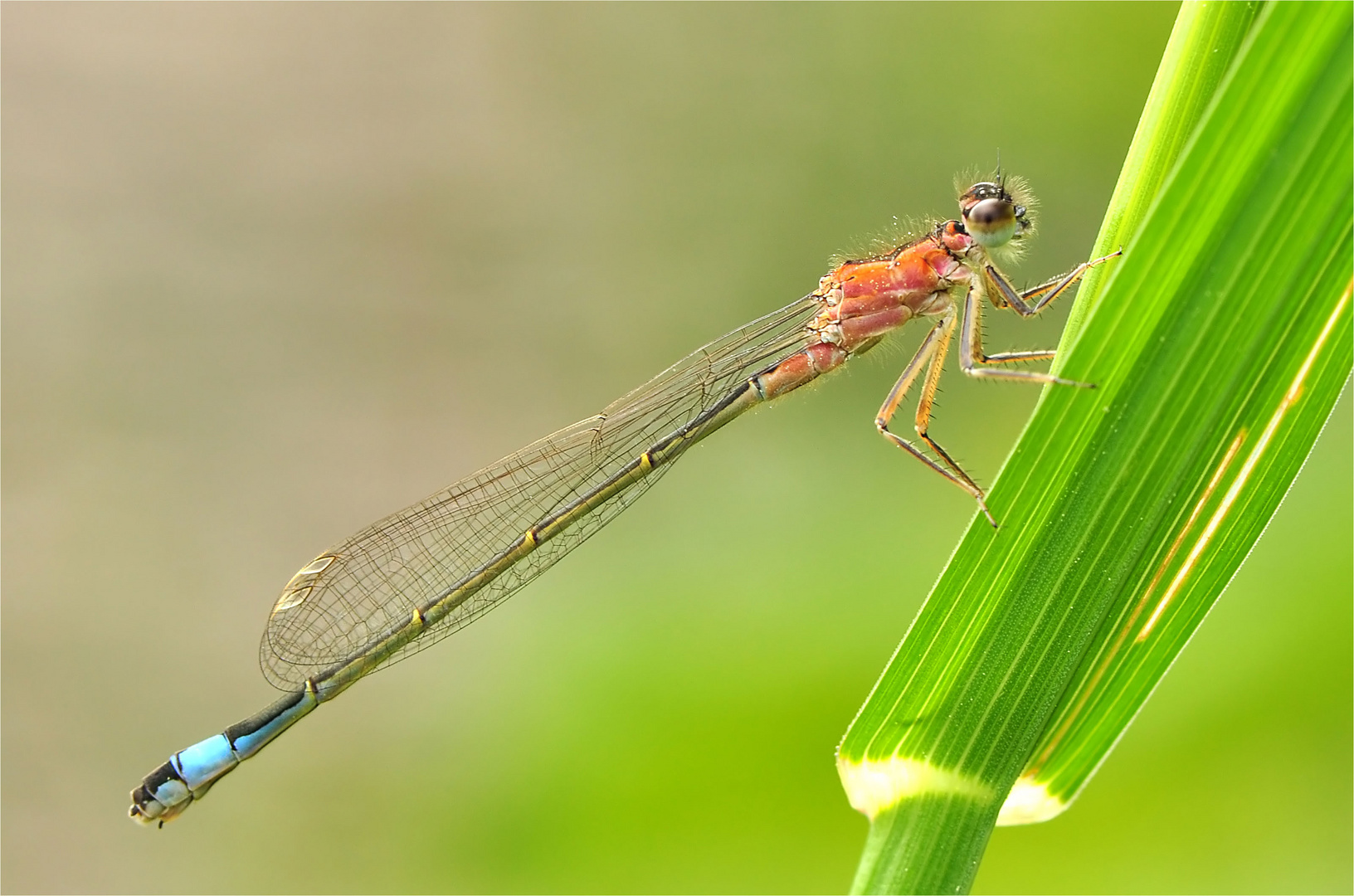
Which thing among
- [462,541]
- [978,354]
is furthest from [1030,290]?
[462,541]

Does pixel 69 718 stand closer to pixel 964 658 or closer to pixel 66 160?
pixel 66 160

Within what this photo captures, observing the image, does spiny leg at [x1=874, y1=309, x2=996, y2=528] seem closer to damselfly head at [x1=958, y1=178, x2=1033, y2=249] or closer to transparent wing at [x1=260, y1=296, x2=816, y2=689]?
damselfly head at [x1=958, y1=178, x2=1033, y2=249]

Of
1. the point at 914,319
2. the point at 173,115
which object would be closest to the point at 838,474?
the point at 914,319

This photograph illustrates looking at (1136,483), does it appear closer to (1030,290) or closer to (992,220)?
(1030,290)

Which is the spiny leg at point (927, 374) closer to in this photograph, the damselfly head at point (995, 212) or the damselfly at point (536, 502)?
the damselfly at point (536, 502)

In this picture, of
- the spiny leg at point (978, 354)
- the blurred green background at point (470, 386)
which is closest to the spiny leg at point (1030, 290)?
the spiny leg at point (978, 354)

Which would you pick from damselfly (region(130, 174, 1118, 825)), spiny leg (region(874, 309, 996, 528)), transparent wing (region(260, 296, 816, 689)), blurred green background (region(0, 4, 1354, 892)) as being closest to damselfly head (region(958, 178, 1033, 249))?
damselfly (region(130, 174, 1118, 825))
